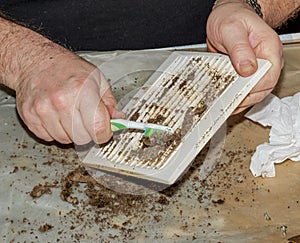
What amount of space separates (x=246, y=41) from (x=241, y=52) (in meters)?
0.04

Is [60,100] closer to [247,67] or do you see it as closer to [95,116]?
[95,116]

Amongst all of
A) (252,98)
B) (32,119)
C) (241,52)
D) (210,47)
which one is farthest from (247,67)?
(32,119)

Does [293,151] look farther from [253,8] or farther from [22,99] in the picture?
[22,99]

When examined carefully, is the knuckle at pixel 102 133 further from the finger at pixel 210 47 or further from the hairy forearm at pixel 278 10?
the hairy forearm at pixel 278 10

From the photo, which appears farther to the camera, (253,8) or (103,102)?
(253,8)

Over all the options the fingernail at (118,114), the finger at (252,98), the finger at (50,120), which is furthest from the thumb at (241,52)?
the finger at (50,120)

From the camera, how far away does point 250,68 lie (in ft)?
3.99

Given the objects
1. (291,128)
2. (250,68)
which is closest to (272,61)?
(250,68)

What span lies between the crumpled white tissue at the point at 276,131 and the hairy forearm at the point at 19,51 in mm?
440

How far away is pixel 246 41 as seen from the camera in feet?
4.20

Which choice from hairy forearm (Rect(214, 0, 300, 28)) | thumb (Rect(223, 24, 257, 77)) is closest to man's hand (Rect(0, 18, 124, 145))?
thumb (Rect(223, 24, 257, 77))

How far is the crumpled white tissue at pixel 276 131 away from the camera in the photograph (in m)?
1.39

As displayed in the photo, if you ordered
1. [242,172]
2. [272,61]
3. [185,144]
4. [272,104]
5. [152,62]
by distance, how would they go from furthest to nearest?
[152,62] < [272,104] < [242,172] < [272,61] < [185,144]

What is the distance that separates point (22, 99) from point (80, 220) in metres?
0.24
